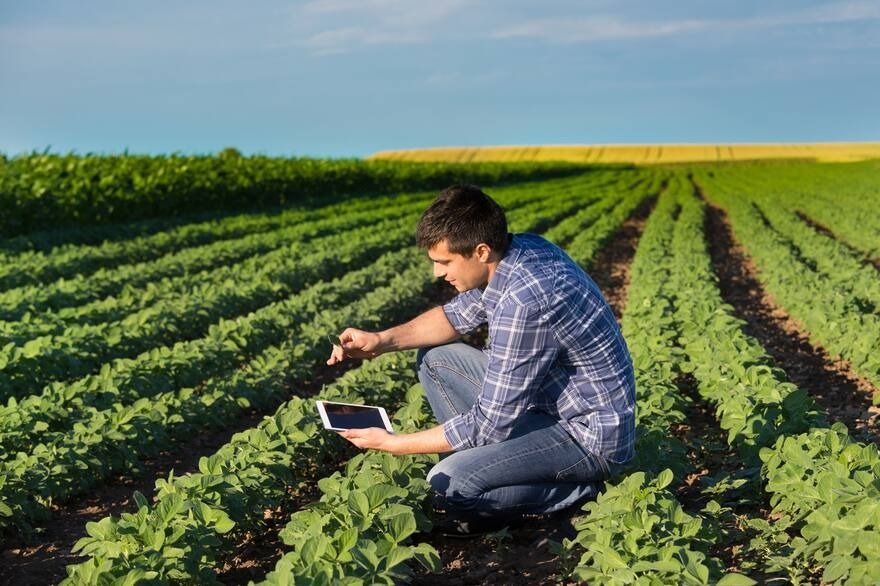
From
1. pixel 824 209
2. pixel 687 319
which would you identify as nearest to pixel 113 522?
pixel 687 319

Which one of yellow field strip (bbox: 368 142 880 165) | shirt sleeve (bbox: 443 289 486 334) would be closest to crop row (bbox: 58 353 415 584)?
shirt sleeve (bbox: 443 289 486 334)

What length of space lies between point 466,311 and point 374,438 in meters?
0.92

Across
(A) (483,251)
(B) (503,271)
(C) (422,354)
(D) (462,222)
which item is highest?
(D) (462,222)

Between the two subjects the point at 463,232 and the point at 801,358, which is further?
the point at 801,358

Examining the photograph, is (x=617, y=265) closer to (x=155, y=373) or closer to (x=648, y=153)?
(x=155, y=373)

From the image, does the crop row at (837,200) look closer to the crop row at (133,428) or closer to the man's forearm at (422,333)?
Answer: the crop row at (133,428)

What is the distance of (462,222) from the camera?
149 inches

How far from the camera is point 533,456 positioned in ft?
13.2

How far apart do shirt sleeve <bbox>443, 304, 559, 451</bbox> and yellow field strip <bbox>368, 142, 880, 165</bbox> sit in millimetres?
77623

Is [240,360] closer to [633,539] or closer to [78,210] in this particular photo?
[633,539]

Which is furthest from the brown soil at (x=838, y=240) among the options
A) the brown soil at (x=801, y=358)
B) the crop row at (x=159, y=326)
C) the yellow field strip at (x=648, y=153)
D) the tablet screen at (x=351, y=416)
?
the yellow field strip at (x=648, y=153)

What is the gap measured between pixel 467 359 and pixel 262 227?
1591cm

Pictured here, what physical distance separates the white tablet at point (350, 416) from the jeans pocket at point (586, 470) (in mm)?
841

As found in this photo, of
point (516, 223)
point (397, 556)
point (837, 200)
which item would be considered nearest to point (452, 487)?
point (397, 556)
